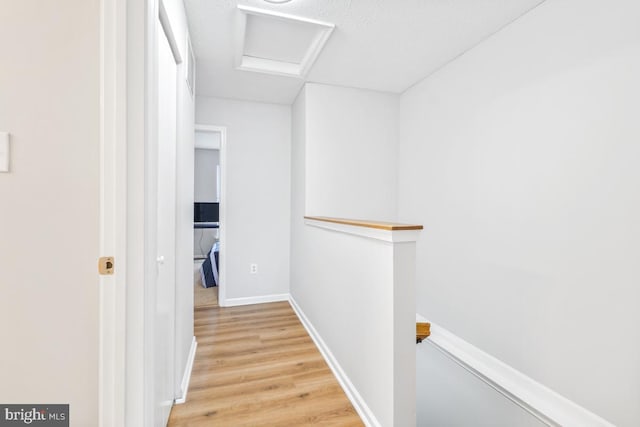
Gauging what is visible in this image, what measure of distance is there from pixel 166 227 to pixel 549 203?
2208 mm

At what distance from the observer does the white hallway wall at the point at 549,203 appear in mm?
1361

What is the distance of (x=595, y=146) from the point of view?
1464mm

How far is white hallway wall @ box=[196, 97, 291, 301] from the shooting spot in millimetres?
3279

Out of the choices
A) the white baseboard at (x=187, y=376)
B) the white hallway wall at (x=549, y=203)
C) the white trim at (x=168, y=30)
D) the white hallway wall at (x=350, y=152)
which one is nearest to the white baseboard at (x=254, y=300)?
the white baseboard at (x=187, y=376)

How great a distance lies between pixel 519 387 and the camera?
1.79 m

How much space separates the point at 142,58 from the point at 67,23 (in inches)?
9.6

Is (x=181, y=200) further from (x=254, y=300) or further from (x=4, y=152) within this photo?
(x=254, y=300)

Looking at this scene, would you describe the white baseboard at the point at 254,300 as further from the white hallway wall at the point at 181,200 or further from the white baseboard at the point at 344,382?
the white hallway wall at the point at 181,200

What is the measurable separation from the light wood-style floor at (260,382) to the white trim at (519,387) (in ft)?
3.49

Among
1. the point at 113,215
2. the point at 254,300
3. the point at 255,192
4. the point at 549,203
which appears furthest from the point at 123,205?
the point at 254,300

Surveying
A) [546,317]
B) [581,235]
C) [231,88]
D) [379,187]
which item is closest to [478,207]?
[581,235]

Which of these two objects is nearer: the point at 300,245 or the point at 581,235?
the point at 581,235

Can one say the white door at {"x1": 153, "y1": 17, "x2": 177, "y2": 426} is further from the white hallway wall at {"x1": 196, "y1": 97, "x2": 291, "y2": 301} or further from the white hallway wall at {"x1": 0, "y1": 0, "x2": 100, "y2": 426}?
the white hallway wall at {"x1": 196, "y1": 97, "x2": 291, "y2": 301}

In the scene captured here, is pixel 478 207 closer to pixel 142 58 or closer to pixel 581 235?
pixel 581 235
